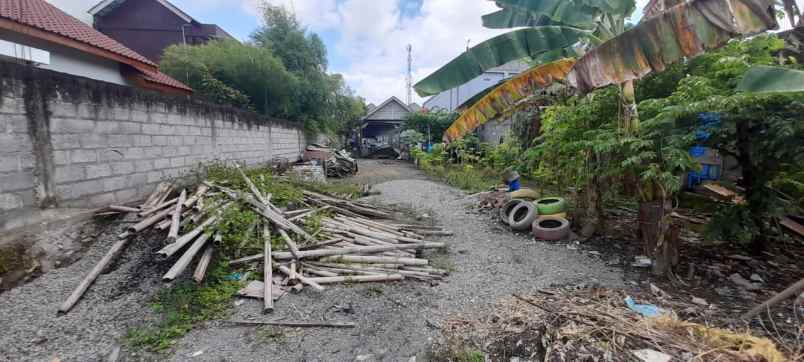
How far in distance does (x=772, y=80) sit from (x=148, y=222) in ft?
17.7

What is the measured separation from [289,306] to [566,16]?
4.19 meters

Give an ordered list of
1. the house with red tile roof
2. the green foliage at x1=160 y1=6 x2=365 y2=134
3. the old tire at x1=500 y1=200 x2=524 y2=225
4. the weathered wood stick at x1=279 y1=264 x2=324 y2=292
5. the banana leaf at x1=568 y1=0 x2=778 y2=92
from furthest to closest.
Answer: the green foliage at x1=160 y1=6 x2=365 y2=134
the old tire at x1=500 y1=200 x2=524 y2=225
the house with red tile roof
the weathered wood stick at x1=279 y1=264 x2=324 y2=292
the banana leaf at x1=568 y1=0 x2=778 y2=92

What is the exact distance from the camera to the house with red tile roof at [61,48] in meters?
4.74

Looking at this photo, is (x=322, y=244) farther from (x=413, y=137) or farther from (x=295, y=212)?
Answer: (x=413, y=137)

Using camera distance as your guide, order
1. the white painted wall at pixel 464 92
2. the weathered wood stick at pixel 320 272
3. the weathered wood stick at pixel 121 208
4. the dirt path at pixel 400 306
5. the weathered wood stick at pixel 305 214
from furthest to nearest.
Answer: the white painted wall at pixel 464 92 → the weathered wood stick at pixel 305 214 → the weathered wood stick at pixel 121 208 → the weathered wood stick at pixel 320 272 → the dirt path at pixel 400 306

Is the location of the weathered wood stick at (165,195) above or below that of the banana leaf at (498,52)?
below

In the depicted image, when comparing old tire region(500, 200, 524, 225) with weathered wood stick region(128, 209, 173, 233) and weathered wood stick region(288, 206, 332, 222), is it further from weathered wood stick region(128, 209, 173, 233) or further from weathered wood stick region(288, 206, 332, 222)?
weathered wood stick region(128, 209, 173, 233)

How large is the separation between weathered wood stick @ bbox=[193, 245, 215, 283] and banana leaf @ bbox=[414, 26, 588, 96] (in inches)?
120

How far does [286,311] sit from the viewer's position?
2.45 m

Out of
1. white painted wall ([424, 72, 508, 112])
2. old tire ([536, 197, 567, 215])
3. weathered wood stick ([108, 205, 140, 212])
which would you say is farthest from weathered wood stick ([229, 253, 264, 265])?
white painted wall ([424, 72, 508, 112])

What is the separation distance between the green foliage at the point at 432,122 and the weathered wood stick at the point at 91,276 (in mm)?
14668

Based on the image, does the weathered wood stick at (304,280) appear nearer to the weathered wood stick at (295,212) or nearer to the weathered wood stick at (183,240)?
the weathered wood stick at (183,240)

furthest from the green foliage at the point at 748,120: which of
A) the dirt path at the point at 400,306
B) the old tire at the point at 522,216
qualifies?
the old tire at the point at 522,216

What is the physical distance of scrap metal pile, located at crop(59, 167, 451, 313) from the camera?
277 cm
